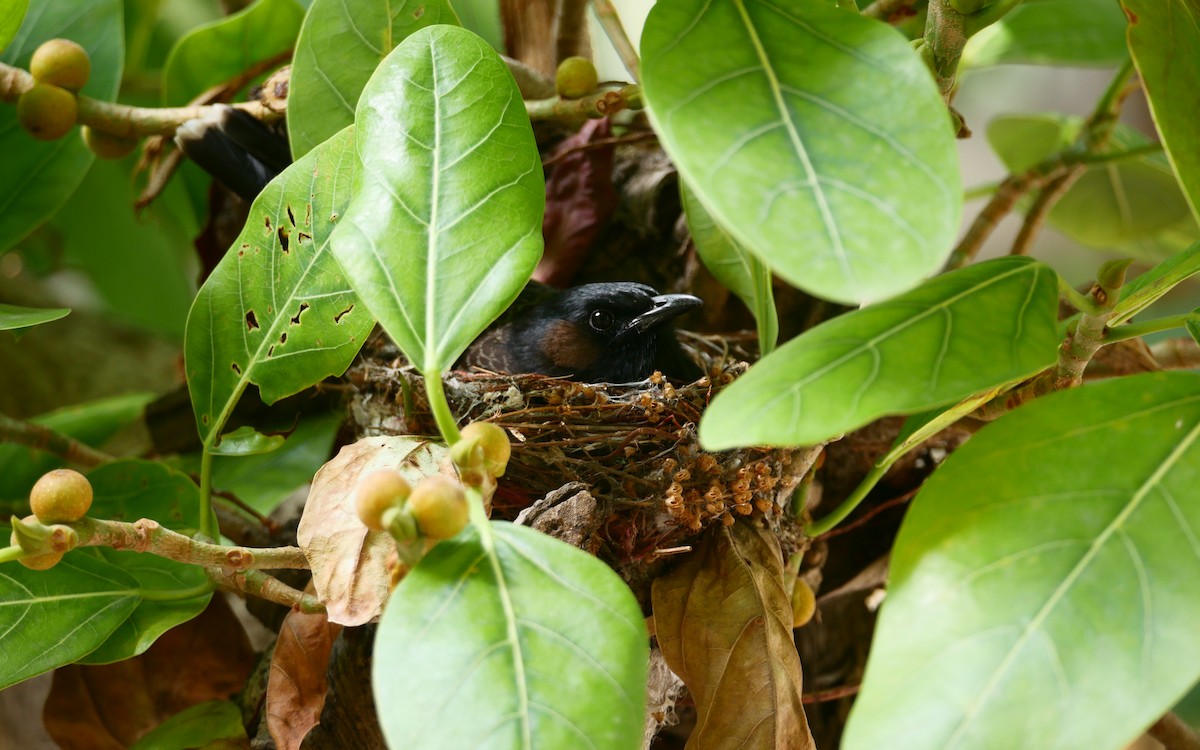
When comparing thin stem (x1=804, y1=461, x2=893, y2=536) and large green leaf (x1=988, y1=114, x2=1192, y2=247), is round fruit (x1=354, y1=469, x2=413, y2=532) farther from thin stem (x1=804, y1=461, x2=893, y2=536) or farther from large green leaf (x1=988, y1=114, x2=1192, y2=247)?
large green leaf (x1=988, y1=114, x2=1192, y2=247)

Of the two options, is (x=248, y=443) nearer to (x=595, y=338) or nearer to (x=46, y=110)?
(x=46, y=110)

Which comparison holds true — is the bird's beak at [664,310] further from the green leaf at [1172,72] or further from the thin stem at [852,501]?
the green leaf at [1172,72]

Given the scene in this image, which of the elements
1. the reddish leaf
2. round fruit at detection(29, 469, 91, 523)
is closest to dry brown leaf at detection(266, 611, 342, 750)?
round fruit at detection(29, 469, 91, 523)

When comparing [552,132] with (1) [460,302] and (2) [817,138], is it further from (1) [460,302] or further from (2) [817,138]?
(2) [817,138]

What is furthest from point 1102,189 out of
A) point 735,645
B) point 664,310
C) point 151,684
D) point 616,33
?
point 151,684

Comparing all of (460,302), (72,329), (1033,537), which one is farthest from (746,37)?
(72,329)
